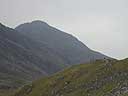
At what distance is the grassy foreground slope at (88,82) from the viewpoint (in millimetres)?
68062

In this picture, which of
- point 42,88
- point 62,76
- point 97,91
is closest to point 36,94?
point 42,88

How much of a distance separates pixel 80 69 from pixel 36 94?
15.9 metres

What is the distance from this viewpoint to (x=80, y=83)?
81250 mm

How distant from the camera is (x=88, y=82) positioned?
259ft

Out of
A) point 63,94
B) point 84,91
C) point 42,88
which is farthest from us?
point 42,88

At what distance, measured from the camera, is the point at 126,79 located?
68.8 metres

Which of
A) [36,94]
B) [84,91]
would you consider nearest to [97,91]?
[84,91]

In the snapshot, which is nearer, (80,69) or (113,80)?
(113,80)

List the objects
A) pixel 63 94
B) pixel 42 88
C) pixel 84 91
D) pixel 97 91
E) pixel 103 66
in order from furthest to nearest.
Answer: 1. pixel 42 88
2. pixel 103 66
3. pixel 63 94
4. pixel 84 91
5. pixel 97 91

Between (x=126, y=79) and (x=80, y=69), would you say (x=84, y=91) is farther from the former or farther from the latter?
(x=80, y=69)

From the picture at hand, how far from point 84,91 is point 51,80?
24719 millimetres

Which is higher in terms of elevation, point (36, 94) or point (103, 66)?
point (103, 66)

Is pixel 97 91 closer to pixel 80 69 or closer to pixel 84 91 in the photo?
pixel 84 91

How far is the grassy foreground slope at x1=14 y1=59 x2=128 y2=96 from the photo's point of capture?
68.1 m
